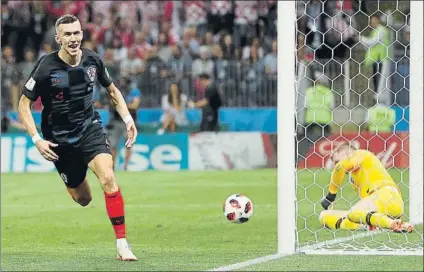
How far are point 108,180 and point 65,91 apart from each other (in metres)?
0.82

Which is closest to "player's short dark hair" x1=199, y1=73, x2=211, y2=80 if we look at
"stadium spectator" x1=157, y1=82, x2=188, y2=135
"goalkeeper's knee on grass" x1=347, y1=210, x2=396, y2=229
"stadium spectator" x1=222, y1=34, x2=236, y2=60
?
"stadium spectator" x1=157, y1=82, x2=188, y2=135

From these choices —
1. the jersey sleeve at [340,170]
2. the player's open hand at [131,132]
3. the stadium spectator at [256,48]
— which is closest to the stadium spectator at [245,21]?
the stadium spectator at [256,48]

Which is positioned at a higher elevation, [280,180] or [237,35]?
[237,35]

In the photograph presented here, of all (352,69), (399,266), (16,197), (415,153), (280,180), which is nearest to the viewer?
(399,266)

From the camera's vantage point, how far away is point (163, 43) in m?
25.2

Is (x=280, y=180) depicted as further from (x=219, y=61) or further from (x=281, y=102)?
(x=219, y=61)

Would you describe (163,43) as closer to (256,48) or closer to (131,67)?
(131,67)

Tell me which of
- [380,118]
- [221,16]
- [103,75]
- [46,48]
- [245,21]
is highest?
[221,16]

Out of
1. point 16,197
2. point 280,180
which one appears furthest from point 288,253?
point 16,197

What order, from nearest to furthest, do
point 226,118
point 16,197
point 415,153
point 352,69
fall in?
1. point 415,153
2. point 16,197
3. point 352,69
4. point 226,118

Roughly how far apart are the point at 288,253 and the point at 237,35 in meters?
15.8

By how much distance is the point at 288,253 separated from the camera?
30.8 feet

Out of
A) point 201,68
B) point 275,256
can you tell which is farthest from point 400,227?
point 201,68

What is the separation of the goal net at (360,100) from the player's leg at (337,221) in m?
0.07
